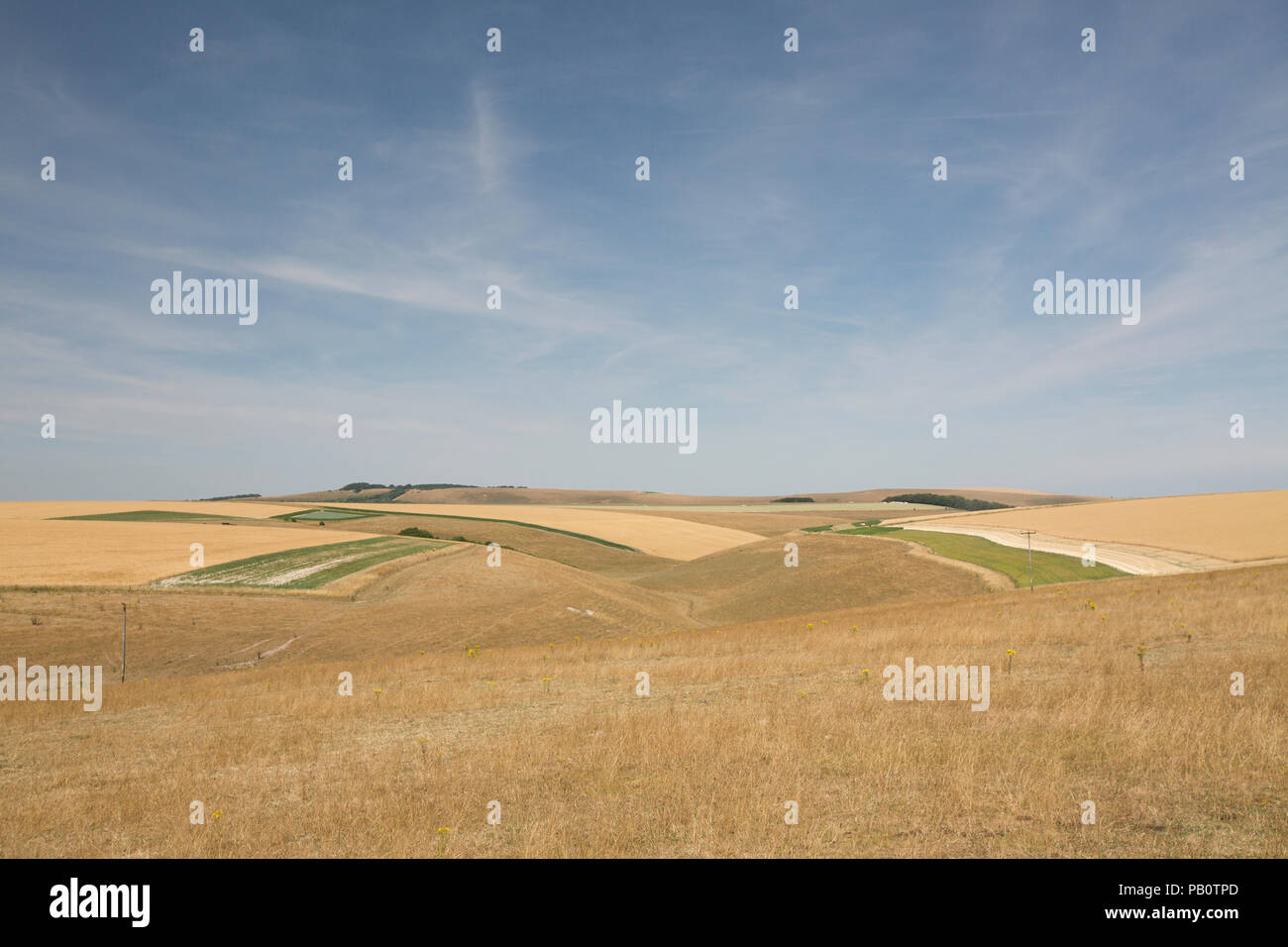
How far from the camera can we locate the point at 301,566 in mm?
56688

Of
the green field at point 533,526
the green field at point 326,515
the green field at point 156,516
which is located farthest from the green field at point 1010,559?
the green field at point 156,516

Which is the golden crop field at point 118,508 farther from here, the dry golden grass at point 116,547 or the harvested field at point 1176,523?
the harvested field at point 1176,523

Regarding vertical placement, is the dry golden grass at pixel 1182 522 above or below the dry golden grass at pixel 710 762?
above

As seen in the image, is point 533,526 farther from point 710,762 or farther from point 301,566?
point 710,762

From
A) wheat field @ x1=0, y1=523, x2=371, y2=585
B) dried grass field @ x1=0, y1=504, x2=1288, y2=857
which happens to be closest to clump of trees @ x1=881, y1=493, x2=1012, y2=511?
wheat field @ x1=0, y1=523, x2=371, y2=585

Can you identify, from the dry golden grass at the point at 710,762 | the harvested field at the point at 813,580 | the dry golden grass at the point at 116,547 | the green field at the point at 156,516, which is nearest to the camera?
the dry golden grass at the point at 710,762

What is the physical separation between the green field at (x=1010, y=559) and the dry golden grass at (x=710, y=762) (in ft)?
125

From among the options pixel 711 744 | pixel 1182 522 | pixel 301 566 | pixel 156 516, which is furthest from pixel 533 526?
pixel 711 744

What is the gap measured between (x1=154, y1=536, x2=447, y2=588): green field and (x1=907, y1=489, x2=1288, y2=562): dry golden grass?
223ft

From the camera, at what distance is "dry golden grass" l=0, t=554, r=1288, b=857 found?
323 inches

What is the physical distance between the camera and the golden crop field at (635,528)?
342 feet

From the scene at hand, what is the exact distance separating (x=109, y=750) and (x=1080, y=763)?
1838 cm
